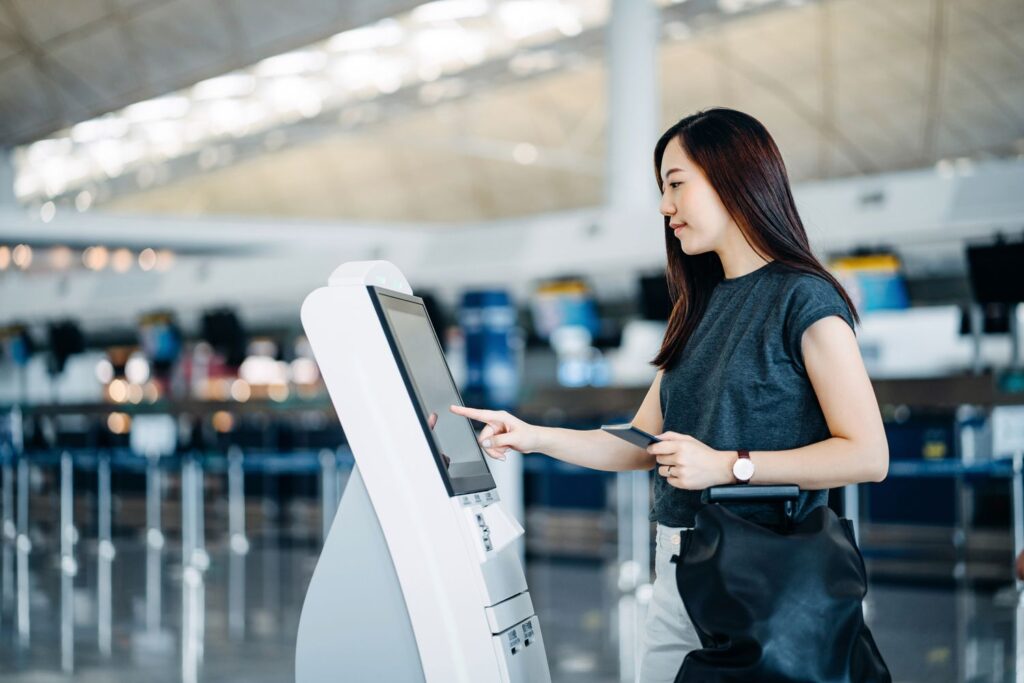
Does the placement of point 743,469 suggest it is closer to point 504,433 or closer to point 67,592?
point 504,433

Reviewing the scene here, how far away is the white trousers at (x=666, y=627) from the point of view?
1839mm

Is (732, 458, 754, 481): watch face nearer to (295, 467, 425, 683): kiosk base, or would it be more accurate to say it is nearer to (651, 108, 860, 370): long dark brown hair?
(651, 108, 860, 370): long dark brown hair

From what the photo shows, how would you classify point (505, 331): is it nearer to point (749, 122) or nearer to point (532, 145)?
point (749, 122)

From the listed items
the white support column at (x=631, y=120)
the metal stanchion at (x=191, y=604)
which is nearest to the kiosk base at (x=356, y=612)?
the metal stanchion at (x=191, y=604)

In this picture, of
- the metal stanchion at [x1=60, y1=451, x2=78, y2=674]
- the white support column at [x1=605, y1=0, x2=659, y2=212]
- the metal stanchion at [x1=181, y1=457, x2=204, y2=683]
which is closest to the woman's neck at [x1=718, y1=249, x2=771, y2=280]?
the metal stanchion at [x1=181, y1=457, x2=204, y2=683]

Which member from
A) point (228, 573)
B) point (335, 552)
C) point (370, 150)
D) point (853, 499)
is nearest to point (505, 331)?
point (228, 573)

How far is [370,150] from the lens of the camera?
3366cm

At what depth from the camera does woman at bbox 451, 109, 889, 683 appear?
1.73 meters

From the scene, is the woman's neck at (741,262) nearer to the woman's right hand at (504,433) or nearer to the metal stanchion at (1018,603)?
the woman's right hand at (504,433)

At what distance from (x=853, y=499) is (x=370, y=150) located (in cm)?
2744

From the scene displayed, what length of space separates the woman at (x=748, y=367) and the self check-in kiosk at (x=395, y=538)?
31 centimetres

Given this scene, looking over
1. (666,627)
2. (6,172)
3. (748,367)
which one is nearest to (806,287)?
(748,367)

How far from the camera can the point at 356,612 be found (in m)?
2.06

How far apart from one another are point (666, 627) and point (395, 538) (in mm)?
510
